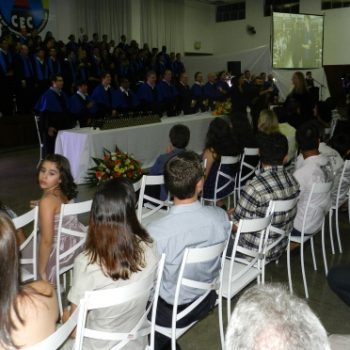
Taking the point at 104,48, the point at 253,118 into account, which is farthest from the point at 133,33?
the point at 253,118

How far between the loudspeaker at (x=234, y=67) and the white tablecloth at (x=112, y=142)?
6.79 metres

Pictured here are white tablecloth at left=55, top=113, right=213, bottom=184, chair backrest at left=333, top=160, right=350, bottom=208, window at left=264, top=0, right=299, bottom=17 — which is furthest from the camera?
window at left=264, top=0, right=299, bottom=17

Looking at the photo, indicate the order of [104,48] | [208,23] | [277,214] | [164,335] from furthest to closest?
[208,23], [104,48], [277,214], [164,335]

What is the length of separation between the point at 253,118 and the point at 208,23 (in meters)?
9.97

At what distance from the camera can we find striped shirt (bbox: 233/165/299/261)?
2762 millimetres

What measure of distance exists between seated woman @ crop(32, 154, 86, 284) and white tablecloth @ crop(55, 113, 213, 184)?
2.93 metres

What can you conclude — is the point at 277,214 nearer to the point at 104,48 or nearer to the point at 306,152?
the point at 306,152

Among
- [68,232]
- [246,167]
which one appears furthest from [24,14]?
[68,232]

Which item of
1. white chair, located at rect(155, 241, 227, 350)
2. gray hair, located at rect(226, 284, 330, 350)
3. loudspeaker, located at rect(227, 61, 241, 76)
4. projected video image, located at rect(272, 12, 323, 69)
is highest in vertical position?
projected video image, located at rect(272, 12, 323, 69)

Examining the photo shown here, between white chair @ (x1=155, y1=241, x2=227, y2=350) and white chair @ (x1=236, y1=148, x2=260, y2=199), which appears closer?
white chair @ (x1=155, y1=241, x2=227, y2=350)

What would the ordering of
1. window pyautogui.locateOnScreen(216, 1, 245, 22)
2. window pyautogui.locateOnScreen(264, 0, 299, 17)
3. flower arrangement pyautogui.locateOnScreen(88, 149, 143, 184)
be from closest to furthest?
1. flower arrangement pyautogui.locateOnScreen(88, 149, 143, 184)
2. window pyautogui.locateOnScreen(264, 0, 299, 17)
3. window pyautogui.locateOnScreen(216, 1, 245, 22)

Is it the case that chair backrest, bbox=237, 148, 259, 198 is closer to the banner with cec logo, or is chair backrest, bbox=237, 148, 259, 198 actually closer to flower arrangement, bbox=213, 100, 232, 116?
flower arrangement, bbox=213, 100, 232, 116

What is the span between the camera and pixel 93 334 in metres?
1.59

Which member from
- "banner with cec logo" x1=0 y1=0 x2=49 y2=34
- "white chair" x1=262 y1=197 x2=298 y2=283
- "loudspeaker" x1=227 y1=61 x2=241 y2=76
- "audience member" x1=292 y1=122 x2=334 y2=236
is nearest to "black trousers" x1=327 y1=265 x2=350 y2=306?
"white chair" x1=262 y1=197 x2=298 y2=283
